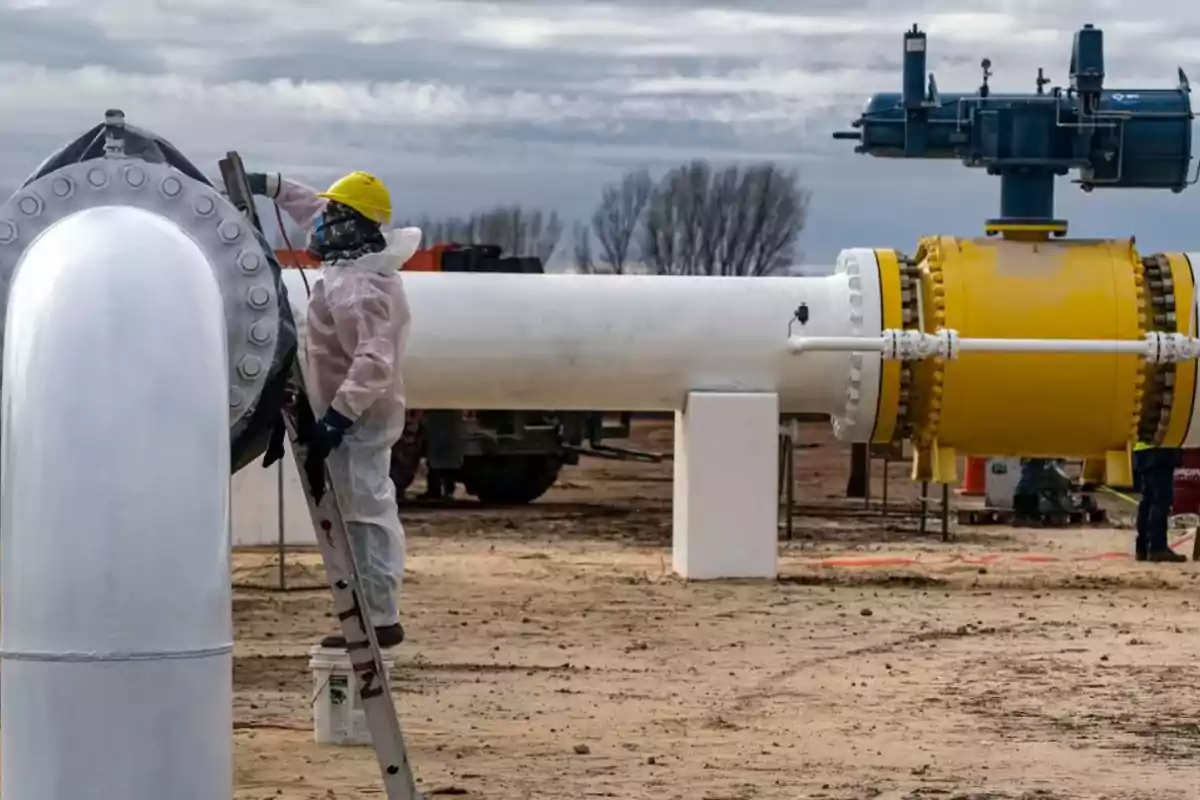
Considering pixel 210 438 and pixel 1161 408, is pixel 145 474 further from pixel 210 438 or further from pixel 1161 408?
pixel 1161 408

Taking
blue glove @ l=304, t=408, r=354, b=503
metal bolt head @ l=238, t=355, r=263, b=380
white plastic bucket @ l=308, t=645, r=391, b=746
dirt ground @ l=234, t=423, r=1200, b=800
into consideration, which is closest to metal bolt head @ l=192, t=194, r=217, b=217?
metal bolt head @ l=238, t=355, r=263, b=380

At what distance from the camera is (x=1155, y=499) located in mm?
12164

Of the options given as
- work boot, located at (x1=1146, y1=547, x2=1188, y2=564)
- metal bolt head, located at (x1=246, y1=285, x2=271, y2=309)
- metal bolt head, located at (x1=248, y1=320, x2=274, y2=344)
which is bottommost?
work boot, located at (x1=1146, y1=547, x2=1188, y2=564)

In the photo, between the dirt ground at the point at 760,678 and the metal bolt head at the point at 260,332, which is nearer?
the metal bolt head at the point at 260,332

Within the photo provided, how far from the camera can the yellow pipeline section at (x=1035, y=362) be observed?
10.1 metres

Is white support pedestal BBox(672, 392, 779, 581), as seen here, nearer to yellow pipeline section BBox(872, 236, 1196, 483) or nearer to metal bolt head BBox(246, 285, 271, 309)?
yellow pipeline section BBox(872, 236, 1196, 483)

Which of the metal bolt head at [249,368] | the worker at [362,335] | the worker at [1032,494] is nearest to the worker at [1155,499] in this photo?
the worker at [1032,494]

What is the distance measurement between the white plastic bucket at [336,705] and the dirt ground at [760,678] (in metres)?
0.08

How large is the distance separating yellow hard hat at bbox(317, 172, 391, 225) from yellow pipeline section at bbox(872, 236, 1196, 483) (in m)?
4.33

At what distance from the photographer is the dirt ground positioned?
5.81 metres

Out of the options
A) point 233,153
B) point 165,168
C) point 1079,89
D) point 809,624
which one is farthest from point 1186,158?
point 165,168

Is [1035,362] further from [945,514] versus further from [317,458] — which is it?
[317,458]

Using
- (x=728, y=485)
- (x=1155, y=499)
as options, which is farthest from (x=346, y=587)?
(x=1155, y=499)

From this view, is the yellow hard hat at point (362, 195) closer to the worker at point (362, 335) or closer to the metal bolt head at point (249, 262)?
the worker at point (362, 335)
